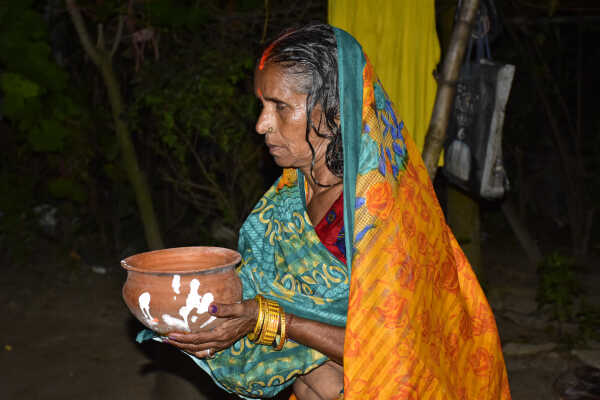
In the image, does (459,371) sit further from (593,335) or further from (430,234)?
(593,335)

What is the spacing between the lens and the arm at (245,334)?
5.16 feet

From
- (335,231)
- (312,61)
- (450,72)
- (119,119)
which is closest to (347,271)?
(335,231)

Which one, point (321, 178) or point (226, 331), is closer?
point (226, 331)

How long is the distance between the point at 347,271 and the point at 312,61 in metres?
0.58

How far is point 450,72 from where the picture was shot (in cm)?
301

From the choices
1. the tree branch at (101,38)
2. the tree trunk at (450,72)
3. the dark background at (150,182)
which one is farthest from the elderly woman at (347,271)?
the tree branch at (101,38)

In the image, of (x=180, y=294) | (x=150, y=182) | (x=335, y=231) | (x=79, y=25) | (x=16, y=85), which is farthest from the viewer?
A: (x=150, y=182)

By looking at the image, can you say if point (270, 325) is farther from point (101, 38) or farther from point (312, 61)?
point (101, 38)

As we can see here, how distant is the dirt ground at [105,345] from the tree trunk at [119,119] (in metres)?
0.99

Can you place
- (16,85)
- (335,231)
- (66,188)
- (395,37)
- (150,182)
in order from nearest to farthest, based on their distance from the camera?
(335,231) < (395,37) < (16,85) < (66,188) < (150,182)

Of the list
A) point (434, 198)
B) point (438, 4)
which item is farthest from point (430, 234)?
point (438, 4)

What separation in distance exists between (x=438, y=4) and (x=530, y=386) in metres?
2.75

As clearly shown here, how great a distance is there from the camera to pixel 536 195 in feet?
29.9

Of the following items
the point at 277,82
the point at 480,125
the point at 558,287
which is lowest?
the point at 558,287
